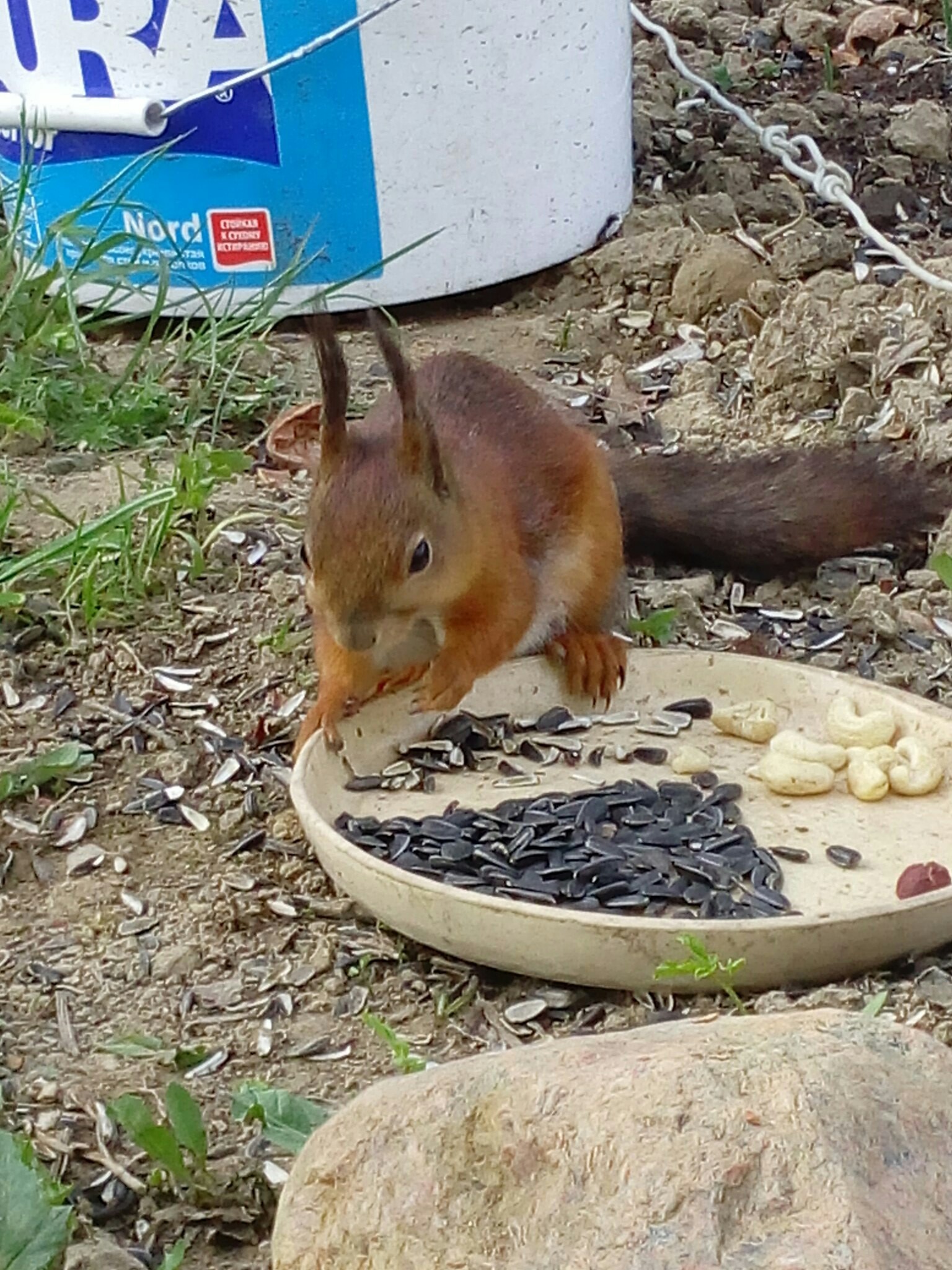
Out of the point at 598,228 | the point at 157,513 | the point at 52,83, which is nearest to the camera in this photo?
the point at 157,513

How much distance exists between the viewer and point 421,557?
2.05 meters

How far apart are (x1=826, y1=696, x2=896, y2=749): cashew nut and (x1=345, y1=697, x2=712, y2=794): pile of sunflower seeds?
0.15m

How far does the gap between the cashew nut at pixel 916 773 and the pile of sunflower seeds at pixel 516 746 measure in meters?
0.25

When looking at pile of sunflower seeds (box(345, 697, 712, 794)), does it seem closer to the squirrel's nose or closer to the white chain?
the squirrel's nose

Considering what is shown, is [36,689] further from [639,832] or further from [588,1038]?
[588,1038]

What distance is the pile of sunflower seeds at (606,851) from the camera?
1.79 m

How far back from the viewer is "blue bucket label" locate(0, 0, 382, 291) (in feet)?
9.99

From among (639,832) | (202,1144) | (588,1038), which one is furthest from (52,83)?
(588,1038)

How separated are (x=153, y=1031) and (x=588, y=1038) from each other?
0.67 meters

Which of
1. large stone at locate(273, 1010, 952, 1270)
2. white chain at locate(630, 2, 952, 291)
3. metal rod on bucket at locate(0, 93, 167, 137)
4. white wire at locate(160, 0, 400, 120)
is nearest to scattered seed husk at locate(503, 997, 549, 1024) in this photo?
large stone at locate(273, 1010, 952, 1270)

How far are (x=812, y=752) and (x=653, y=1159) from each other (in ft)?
3.39

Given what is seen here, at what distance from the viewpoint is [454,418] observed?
2.38 meters

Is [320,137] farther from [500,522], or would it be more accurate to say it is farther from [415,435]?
[415,435]

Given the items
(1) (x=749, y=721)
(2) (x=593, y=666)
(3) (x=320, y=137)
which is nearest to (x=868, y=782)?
(1) (x=749, y=721)
